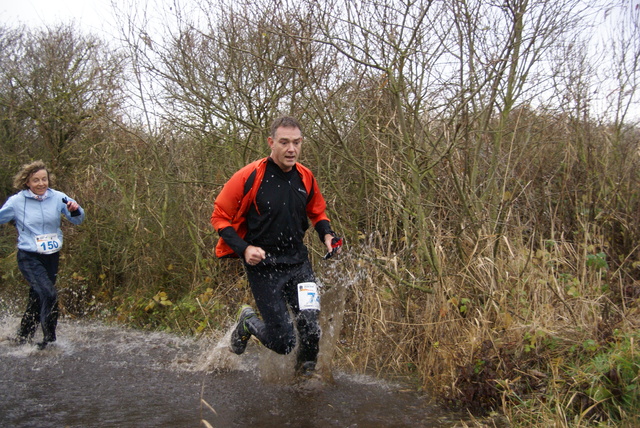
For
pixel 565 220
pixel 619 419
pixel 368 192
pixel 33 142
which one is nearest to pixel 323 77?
pixel 368 192

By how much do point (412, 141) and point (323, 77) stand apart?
184 centimetres

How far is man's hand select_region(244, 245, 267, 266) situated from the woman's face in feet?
10.5

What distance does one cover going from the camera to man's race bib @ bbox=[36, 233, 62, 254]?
6.38 meters

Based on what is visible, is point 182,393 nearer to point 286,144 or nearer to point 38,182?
point 286,144

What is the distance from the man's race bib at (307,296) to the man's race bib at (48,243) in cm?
322

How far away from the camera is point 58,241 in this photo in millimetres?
6543

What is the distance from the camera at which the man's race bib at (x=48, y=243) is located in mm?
6383

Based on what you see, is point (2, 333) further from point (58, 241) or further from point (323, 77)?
point (323, 77)

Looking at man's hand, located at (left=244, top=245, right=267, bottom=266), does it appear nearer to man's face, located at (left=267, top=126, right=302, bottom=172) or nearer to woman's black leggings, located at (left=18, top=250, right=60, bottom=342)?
man's face, located at (left=267, top=126, right=302, bottom=172)

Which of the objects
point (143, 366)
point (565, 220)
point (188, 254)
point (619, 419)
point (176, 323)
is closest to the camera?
point (619, 419)

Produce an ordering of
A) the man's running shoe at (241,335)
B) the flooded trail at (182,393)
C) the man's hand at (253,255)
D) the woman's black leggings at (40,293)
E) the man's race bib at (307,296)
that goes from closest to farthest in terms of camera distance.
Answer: the flooded trail at (182,393)
the man's hand at (253,255)
the man's race bib at (307,296)
the man's running shoe at (241,335)
the woman's black leggings at (40,293)

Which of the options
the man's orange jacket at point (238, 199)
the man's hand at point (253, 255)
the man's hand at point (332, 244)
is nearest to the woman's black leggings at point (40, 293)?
the man's orange jacket at point (238, 199)

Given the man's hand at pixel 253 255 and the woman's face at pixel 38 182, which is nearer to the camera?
the man's hand at pixel 253 255

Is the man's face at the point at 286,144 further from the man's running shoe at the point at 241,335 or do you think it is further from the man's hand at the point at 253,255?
the man's running shoe at the point at 241,335
